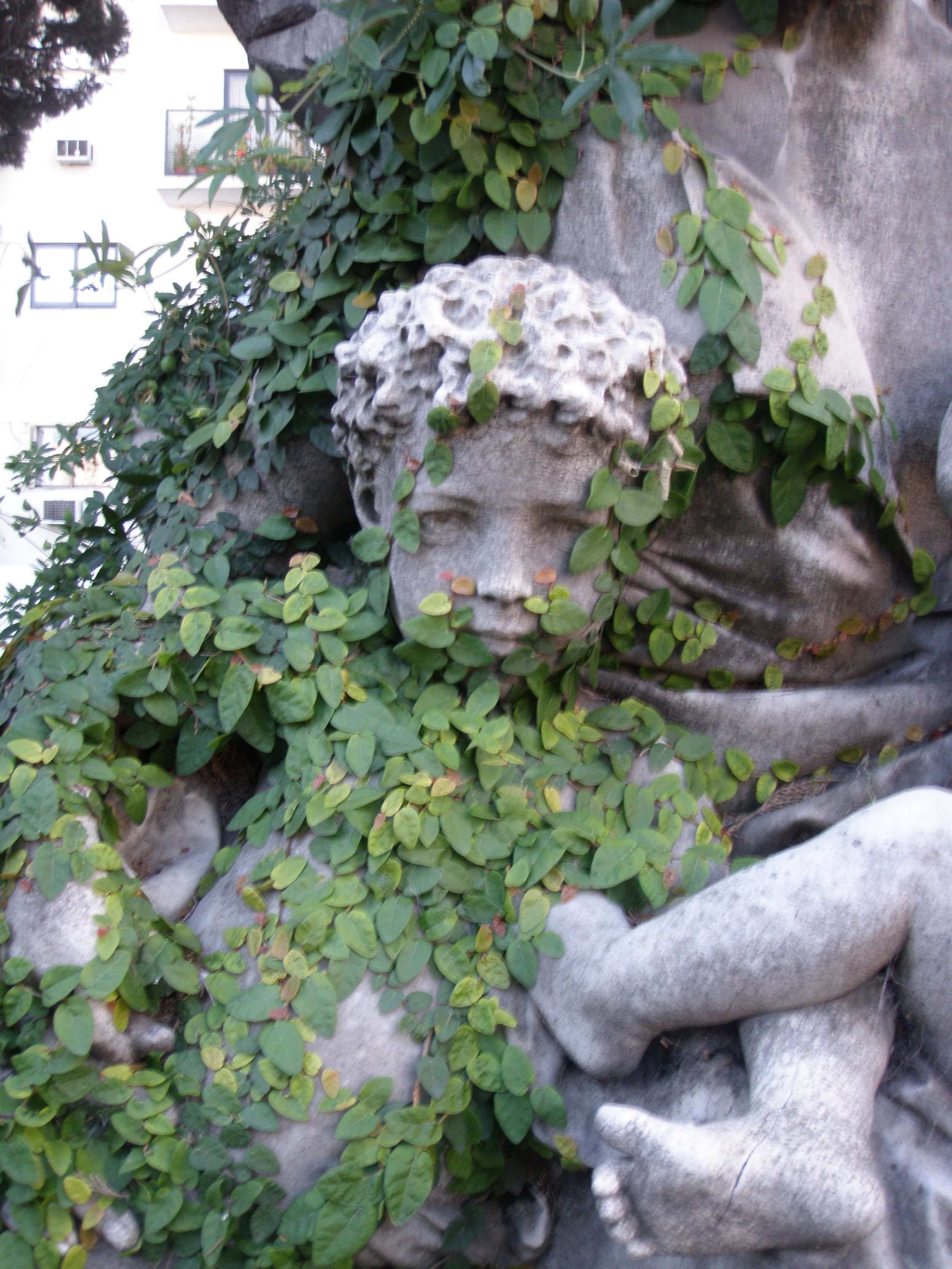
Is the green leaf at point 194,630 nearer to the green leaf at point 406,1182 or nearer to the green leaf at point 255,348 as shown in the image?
the green leaf at point 255,348

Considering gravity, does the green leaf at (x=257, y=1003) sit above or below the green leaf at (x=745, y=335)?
below

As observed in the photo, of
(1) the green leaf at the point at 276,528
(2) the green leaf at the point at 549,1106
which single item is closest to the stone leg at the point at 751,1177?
(2) the green leaf at the point at 549,1106

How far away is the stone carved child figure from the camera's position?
1.20 m

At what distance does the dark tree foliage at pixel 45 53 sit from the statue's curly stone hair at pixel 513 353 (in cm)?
174

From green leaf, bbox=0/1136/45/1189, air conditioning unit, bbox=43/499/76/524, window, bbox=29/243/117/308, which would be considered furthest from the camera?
air conditioning unit, bbox=43/499/76/524

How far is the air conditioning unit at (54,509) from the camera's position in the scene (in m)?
3.47

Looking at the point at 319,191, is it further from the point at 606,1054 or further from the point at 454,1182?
the point at 454,1182

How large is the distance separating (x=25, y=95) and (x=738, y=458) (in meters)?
2.22

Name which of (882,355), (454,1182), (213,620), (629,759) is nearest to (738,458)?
(882,355)

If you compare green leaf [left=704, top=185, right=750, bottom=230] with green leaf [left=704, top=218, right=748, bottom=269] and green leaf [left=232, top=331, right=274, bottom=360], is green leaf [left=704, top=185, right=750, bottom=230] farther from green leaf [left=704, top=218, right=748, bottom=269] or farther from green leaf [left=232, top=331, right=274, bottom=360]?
green leaf [left=232, top=331, right=274, bottom=360]

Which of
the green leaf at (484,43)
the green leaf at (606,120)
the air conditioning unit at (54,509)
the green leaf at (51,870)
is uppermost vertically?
the green leaf at (484,43)

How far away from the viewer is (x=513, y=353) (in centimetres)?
151

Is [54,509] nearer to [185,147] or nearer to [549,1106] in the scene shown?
[185,147]

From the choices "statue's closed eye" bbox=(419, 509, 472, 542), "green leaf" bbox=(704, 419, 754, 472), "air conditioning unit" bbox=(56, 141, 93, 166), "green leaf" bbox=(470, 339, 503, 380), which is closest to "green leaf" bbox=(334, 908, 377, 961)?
"statue's closed eye" bbox=(419, 509, 472, 542)
